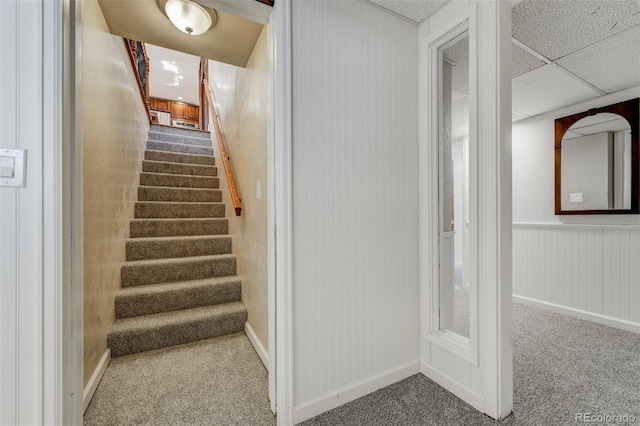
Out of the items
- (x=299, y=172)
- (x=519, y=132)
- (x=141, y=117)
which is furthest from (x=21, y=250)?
(x=519, y=132)

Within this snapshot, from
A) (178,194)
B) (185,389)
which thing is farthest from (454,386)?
(178,194)

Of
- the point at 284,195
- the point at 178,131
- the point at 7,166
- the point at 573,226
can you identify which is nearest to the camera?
the point at 7,166

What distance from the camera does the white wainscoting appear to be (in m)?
2.50

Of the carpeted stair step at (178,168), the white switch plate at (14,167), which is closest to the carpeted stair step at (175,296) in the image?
the white switch plate at (14,167)

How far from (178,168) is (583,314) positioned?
5027 millimetres

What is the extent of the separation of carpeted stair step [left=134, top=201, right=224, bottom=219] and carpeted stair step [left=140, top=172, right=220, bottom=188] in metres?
0.43

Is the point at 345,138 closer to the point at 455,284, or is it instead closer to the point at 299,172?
the point at 299,172

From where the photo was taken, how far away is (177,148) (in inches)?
167

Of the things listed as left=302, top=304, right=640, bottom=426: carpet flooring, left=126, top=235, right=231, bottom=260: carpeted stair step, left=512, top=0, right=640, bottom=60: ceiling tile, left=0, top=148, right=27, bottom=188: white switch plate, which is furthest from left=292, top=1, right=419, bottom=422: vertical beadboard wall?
left=126, top=235, right=231, bottom=260: carpeted stair step

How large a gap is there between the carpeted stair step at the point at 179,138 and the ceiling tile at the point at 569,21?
14.5ft

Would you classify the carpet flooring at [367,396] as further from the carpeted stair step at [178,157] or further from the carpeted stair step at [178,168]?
the carpeted stair step at [178,157]

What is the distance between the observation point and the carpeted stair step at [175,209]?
9.94 ft

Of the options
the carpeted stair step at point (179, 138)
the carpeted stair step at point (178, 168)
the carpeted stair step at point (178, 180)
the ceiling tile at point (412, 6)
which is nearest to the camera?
the ceiling tile at point (412, 6)

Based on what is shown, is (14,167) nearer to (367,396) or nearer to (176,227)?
(367,396)
